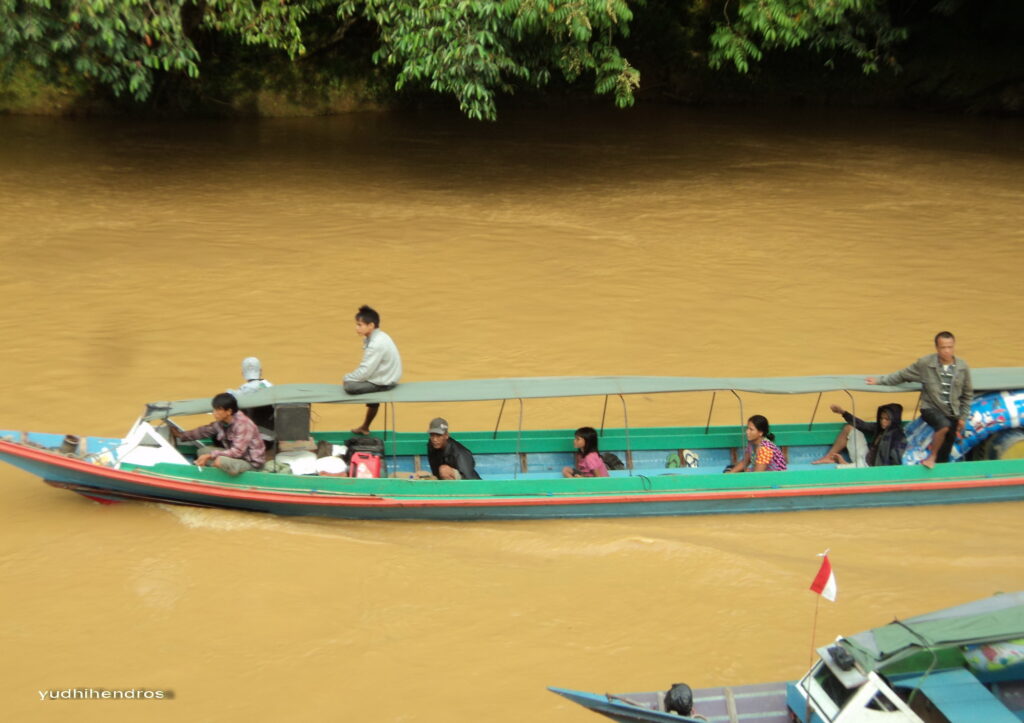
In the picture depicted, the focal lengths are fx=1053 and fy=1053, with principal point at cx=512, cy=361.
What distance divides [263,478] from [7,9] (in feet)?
28.6

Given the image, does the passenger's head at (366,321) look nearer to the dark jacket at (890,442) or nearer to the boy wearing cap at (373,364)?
the boy wearing cap at (373,364)

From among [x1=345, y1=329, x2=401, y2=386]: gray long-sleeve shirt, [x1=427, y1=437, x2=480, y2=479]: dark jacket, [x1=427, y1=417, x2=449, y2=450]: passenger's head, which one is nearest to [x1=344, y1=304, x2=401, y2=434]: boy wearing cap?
[x1=345, y1=329, x2=401, y2=386]: gray long-sleeve shirt

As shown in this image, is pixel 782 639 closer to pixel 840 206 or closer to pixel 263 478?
pixel 263 478

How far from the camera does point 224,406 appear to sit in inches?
285

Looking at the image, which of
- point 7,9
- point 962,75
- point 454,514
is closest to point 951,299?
point 454,514

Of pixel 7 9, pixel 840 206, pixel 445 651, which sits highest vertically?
pixel 7 9

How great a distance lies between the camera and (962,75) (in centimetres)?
2325

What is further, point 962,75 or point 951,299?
point 962,75

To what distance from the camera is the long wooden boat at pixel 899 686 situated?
4.62m

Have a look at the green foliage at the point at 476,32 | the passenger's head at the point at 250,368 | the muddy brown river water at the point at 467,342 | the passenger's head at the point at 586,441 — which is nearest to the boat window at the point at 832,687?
the muddy brown river water at the point at 467,342

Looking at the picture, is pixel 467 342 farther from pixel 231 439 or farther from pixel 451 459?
pixel 231 439

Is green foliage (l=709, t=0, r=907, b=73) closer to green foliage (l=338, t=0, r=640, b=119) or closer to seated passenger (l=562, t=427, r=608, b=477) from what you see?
green foliage (l=338, t=0, r=640, b=119)

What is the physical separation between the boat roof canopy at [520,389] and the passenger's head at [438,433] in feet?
0.59

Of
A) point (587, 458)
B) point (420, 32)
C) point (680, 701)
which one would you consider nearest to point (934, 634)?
point (680, 701)
